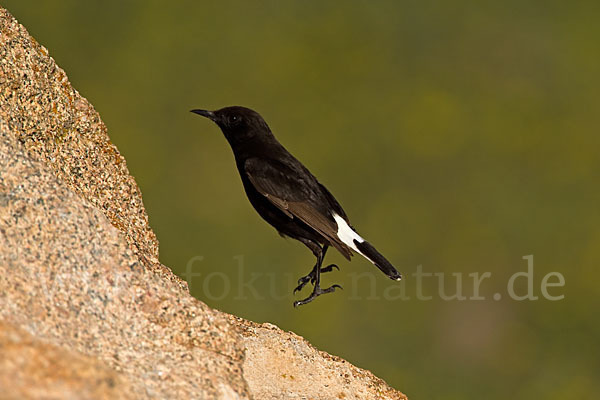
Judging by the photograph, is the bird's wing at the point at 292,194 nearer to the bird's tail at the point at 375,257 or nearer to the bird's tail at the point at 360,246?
the bird's tail at the point at 360,246

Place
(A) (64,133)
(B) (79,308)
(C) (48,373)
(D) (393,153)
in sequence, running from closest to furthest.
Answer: (C) (48,373), (B) (79,308), (A) (64,133), (D) (393,153)

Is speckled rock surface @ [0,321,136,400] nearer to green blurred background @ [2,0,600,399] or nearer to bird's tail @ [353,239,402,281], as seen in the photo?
bird's tail @ [353,239,402,281]

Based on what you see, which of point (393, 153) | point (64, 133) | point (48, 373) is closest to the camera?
point (48, 373)

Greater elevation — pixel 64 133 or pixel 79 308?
pixel 64 133

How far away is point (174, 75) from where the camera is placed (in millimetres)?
30719

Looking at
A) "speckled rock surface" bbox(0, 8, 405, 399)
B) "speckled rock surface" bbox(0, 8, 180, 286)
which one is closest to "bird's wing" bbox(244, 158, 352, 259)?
"speckled rock surface" bbox(0, 8, 180, 286)

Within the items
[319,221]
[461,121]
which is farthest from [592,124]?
[319,221]

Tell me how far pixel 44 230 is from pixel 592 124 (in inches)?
1044

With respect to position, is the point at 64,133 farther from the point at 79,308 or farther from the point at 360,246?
the point at 360,246

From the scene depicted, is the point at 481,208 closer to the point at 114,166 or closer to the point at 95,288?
the point at 114,166

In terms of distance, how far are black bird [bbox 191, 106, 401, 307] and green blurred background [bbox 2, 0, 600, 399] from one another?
392 inches

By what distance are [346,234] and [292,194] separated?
57 centimetres

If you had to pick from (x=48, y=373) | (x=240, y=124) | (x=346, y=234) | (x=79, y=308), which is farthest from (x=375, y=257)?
(x=48, y=373)

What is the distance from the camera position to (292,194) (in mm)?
8438
